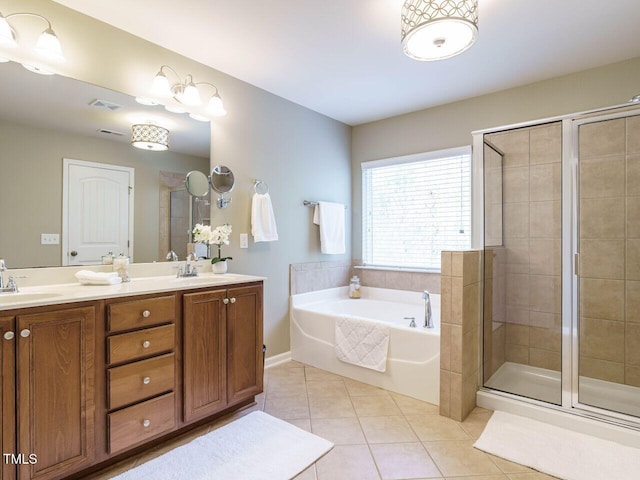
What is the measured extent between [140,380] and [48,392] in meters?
0.40

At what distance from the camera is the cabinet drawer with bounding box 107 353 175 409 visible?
5.63 ft

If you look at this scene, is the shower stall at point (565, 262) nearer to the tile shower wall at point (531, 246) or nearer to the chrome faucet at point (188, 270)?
the tile shower wall at point (531, 246)

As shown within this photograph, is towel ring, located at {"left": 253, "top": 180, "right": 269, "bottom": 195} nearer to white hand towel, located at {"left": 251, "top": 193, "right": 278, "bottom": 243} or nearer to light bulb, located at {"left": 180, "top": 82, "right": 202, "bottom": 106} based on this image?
white hand towel, located at {"left": 251, "top": 193, "right": 278, "bottom": 243}

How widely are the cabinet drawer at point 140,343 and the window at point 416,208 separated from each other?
252 centimetres

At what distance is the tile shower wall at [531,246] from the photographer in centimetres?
250

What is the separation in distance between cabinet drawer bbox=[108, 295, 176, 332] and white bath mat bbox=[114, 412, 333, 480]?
2.37 ft

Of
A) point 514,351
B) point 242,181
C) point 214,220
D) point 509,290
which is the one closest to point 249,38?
point 242,181

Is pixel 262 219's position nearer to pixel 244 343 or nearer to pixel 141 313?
pixel 244 343

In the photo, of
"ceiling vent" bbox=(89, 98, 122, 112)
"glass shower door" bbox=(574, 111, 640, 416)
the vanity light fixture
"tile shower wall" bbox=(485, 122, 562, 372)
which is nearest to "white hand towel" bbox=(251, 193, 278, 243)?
"ceiling vent" bbox=(89, 98, 122, 112)

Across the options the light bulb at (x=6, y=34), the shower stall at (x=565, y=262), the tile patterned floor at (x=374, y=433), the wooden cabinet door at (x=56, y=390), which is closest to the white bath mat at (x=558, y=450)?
the tile patterned floor at (x=374, y=433)

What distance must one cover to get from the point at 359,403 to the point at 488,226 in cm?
164

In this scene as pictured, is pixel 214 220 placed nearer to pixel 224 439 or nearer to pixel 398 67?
pixel 224 439

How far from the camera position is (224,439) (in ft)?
6.66

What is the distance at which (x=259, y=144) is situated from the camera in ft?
10.3
